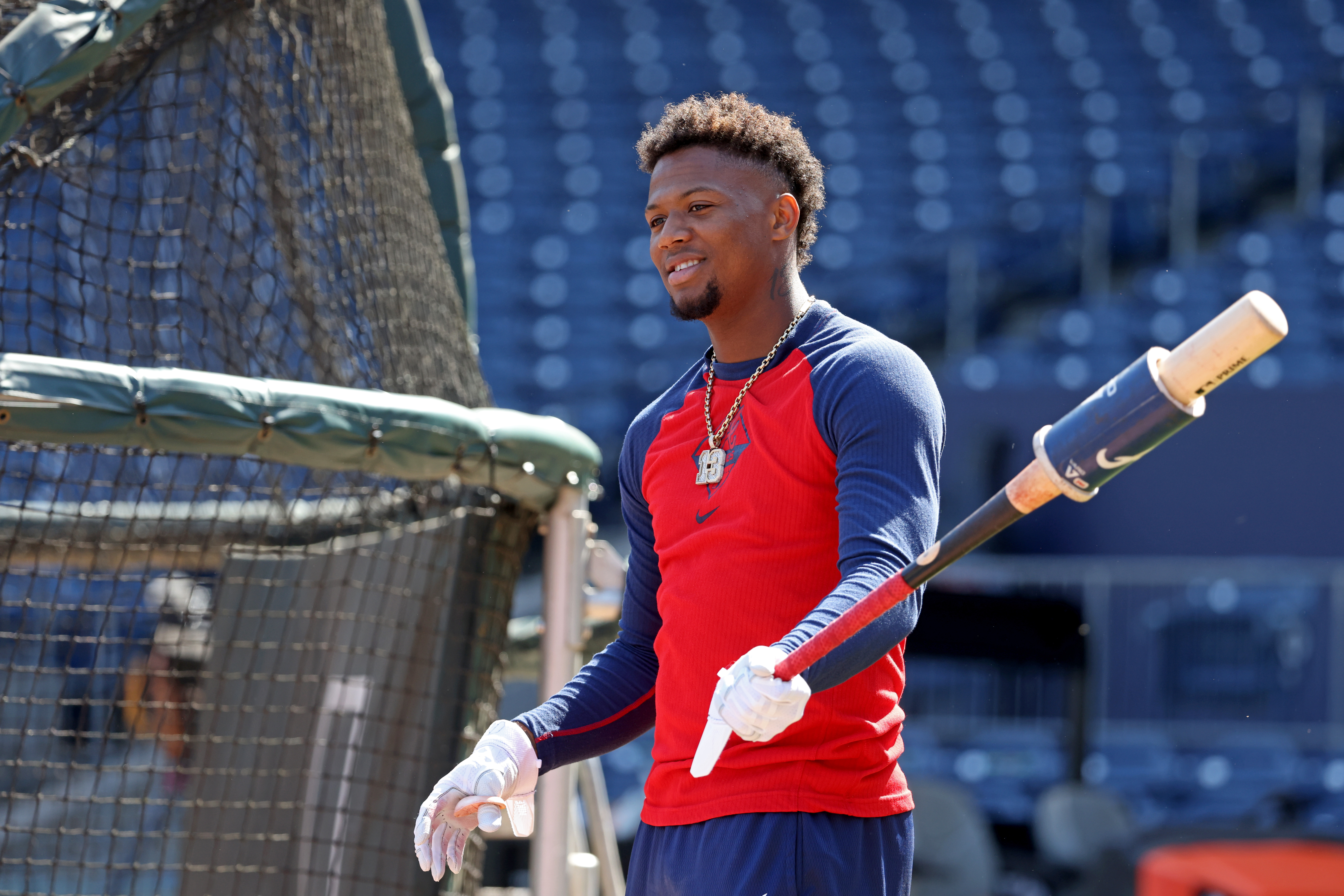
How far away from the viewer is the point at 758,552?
1.49 m

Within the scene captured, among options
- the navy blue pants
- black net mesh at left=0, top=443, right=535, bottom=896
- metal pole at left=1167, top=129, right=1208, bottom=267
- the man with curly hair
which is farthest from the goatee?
metal pole at left=1167, top=129, right=1208, bottom=267

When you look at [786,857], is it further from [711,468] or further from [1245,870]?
[1245,870]

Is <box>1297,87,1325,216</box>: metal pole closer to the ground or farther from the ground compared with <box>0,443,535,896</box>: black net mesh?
farther from the ground

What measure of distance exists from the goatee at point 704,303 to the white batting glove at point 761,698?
47 cm

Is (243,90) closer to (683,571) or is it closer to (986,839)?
(683,571)

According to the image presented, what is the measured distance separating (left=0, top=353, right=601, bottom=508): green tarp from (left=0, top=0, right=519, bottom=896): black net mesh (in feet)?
0.56

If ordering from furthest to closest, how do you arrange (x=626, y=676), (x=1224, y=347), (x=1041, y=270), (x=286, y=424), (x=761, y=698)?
(x=1041, y=270), (x=286, y=424), (x=626, y=676), (x=761, y=698), (x=1224, y=347)

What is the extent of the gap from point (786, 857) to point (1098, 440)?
0.54 metres

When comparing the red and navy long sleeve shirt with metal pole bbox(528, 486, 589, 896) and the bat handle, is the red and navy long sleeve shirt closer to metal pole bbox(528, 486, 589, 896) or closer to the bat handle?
the bat handle

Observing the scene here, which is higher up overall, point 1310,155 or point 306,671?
point 1310,155

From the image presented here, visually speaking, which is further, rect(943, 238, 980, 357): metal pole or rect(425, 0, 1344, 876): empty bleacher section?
rect(943, 238, 980, 357): metal pole

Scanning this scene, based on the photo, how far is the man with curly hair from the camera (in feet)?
4.61

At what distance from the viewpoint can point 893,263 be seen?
968cm

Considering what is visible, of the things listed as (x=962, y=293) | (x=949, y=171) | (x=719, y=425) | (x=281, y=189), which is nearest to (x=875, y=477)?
(x=719, y=425)
